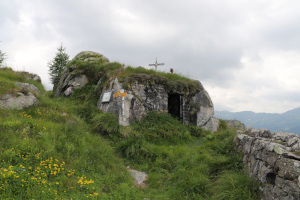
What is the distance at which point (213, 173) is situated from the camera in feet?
21.9

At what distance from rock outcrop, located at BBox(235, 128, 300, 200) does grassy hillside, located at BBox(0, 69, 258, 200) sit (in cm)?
43

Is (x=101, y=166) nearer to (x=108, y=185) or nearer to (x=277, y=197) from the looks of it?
(x=108, y=185)

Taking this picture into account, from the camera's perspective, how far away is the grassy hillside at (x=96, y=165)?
5.11 metres

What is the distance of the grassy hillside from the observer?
16.8ft

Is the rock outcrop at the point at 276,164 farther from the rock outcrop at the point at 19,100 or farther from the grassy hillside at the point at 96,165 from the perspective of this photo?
the rock outcrop at the point at 19,100

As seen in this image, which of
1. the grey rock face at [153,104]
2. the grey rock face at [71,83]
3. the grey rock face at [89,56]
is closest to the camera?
the grey rock face at [153,104]

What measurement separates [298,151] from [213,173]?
2978mm

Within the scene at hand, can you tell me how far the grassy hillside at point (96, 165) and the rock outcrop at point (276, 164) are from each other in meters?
0.43

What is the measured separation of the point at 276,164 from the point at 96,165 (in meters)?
5.95

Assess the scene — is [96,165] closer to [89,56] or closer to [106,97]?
[106,97]

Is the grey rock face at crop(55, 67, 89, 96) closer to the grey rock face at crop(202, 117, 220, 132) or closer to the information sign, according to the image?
the information sign

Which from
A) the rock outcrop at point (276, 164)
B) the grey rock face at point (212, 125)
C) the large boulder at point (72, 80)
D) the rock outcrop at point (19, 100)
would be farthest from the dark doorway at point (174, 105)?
the rock outcrop at point (19, 100)

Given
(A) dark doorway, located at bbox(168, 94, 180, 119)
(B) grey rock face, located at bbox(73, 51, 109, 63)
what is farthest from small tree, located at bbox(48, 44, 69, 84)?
(A) dark doorway, located at bbox(168, 94, 180, 119)

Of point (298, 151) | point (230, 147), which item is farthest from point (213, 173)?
point (298, 151)
